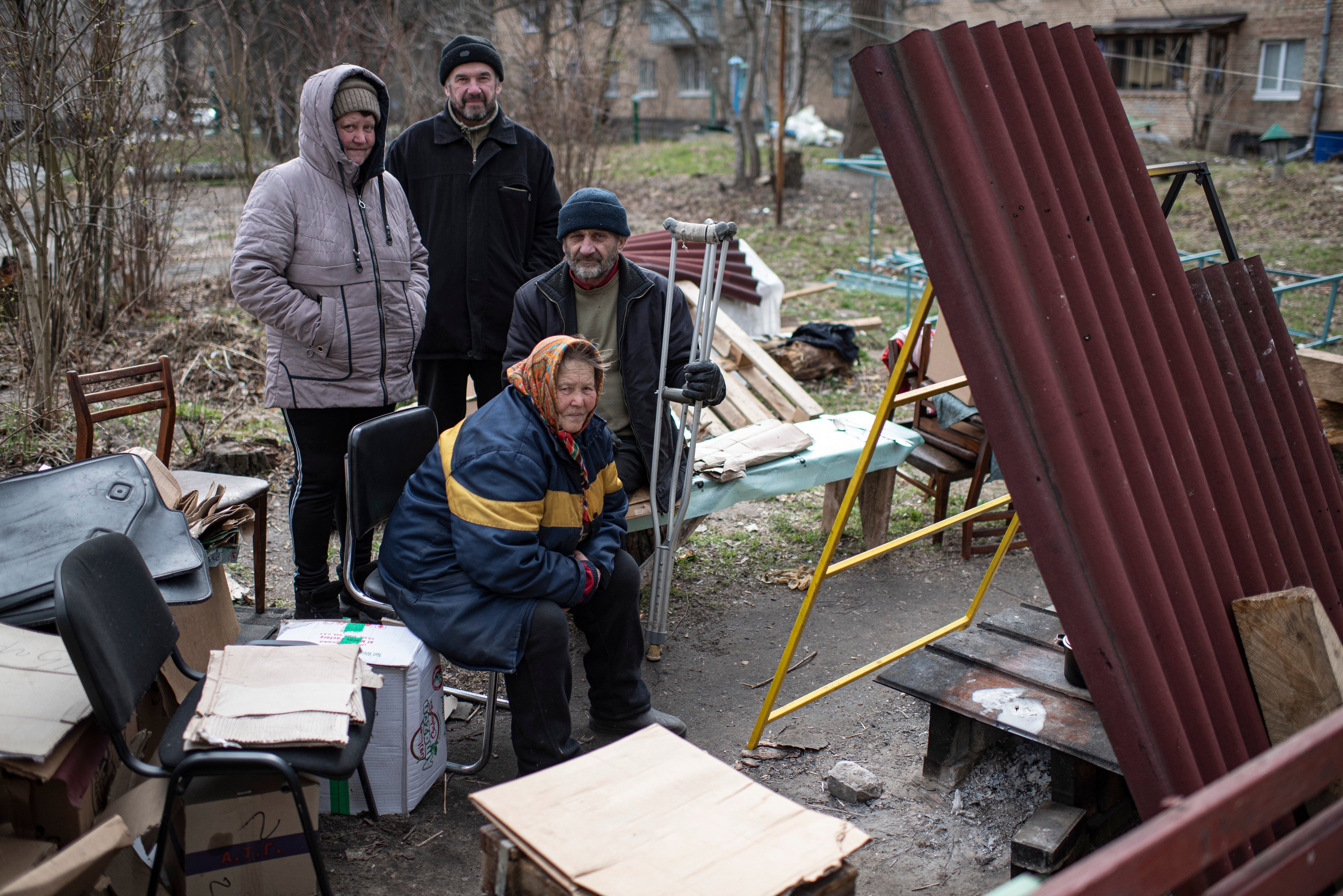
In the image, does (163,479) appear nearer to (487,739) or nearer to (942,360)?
(487,739)

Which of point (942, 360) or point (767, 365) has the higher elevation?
point (942, 360)

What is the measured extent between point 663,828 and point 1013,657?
1.66 m

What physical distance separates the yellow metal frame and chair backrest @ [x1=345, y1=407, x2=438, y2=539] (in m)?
1.35

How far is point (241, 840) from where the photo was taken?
2375 mm

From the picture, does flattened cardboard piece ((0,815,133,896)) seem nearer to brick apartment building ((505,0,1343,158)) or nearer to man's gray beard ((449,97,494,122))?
man's gray beard ((449,97,494,122))

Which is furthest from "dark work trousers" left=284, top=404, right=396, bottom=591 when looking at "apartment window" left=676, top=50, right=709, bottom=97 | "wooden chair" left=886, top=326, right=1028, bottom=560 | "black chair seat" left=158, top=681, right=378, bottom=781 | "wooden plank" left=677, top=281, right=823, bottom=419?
"apartment window" left=676, top=50, right=709, bottom=97

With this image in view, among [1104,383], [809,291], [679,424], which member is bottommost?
[679,424]

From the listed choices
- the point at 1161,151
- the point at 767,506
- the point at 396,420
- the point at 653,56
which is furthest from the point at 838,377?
the point at 653,56

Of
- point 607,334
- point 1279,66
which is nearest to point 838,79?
point 1279,66

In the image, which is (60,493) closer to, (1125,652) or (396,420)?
(396,420)

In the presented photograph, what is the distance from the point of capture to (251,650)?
260cm

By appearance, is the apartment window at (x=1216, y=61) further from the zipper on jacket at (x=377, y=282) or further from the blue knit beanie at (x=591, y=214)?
the zipper on jacket at (x=377, y=282)

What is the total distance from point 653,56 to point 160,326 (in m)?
31.0

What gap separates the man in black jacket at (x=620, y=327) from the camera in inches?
141
